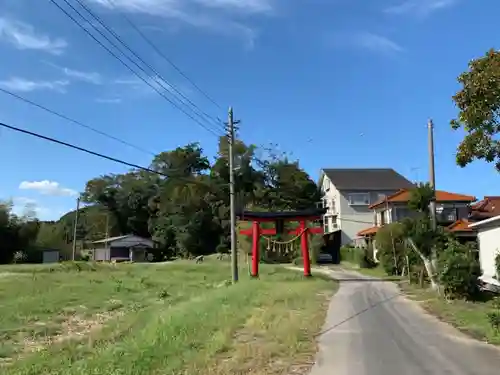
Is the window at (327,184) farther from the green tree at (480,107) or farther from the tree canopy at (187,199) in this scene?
the green tree at (480,107)

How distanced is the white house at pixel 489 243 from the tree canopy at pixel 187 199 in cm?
3588

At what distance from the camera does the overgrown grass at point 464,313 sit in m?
11.3

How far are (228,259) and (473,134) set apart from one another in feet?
152

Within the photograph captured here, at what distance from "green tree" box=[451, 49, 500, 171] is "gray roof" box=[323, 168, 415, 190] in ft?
169

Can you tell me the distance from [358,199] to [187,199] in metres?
21.2

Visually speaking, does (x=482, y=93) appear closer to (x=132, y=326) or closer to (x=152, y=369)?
(x=152, y=369)

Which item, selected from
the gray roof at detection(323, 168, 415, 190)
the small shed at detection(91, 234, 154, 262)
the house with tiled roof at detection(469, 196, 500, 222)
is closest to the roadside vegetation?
the house with tiled roof at detection(469, 196, 500, 222)

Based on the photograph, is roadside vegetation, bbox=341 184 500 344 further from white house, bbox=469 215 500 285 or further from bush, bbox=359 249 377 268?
bush, bbox=359 249 377 268

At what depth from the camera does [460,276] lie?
1691 centimetres

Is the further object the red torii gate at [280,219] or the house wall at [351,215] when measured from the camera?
the house wall at [351,215]

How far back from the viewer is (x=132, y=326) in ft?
47.3

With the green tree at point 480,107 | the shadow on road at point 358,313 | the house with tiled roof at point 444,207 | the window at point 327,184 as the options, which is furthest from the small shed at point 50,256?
the green tree at point 480,107

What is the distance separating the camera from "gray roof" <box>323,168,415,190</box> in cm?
6106

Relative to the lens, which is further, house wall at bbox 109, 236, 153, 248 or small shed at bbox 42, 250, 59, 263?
house wall at bbox 109, 236, 153, 248
